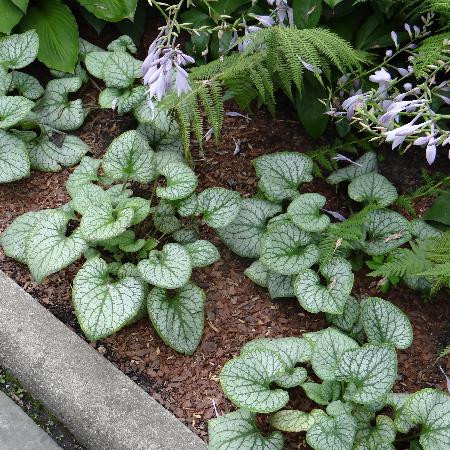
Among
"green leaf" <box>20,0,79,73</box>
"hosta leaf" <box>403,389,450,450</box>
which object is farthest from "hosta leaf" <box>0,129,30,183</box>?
"hosta leaf" <box>403,389,450,450</box>

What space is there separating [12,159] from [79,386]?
1123 mm

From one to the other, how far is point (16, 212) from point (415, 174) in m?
1.87

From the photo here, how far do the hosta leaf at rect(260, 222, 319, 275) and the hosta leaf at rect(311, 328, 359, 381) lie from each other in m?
0.33

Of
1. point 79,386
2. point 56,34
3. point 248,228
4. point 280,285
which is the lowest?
point 79,386

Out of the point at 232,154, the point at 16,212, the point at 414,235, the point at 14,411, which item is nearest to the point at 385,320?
the point at 414,235

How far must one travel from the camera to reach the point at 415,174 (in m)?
3.37

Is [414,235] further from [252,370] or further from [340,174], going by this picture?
[252,370]

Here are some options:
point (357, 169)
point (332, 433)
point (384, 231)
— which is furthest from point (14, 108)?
point (332, 433)

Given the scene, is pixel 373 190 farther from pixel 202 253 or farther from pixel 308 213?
pixel 202 253

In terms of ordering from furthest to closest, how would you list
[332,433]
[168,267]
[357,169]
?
[357,169], [168,267], [332,433]

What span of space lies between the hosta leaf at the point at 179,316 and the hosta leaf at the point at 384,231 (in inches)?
29.8

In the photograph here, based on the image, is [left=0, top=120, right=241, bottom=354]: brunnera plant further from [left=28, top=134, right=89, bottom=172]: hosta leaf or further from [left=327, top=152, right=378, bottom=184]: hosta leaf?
[left=327, top=152, right=378, bottom=184]: hosta leaf

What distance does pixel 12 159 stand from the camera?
10.3 ft

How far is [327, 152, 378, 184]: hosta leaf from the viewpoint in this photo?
3.21 metres
